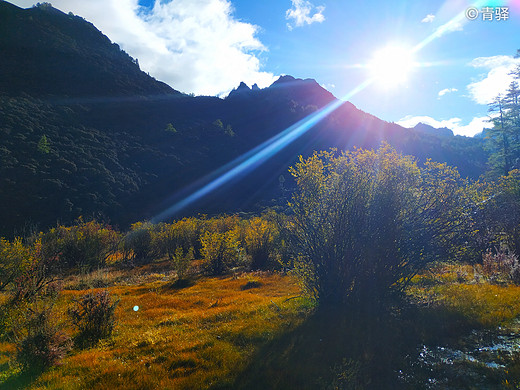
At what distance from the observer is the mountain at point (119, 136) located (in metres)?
39.2

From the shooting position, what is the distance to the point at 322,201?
27.2 ft

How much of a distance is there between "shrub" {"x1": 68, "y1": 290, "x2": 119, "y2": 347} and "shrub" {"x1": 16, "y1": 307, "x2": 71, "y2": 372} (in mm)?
1204

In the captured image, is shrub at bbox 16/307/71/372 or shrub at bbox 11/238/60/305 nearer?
shrub at bbox 16/307/71/372

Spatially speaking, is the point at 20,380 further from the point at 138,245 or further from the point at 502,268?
the point at 138,245

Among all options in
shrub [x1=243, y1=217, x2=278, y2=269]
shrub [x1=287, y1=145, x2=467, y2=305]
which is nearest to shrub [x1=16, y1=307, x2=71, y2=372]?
shrub [x1=287, y1=145, x2=467, y2=305]

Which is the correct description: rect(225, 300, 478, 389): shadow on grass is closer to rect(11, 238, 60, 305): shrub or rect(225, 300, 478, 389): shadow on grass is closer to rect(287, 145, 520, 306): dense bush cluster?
rect(287, 145, 520, 306): dense bush cluster

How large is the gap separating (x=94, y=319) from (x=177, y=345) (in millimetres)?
2684

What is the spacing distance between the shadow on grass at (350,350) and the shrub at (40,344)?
382 cm

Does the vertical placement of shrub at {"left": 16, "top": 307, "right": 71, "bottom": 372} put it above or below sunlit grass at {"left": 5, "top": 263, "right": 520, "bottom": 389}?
above

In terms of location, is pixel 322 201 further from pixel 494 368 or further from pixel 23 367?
pixel 23 367

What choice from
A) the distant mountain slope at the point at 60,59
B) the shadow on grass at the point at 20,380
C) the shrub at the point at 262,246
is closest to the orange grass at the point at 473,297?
the shadow on grass at the point at 20,380

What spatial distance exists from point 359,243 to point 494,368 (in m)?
3.73

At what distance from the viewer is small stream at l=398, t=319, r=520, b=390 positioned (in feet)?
15.1

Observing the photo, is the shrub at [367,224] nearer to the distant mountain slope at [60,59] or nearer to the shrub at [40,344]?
the shrub at [40,344]
